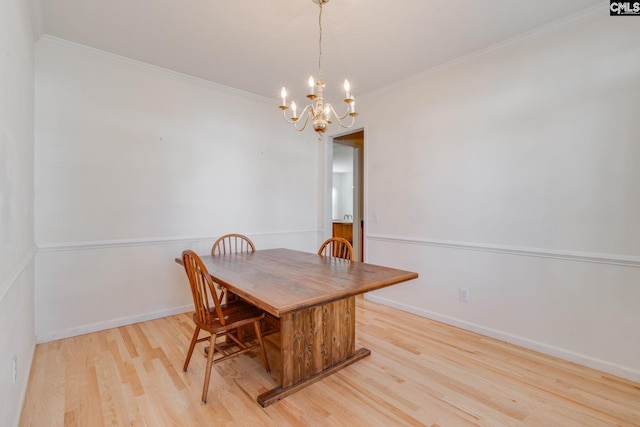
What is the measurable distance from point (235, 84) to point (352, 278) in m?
2.70

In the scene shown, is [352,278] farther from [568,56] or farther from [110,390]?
[568,56]

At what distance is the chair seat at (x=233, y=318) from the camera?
179 cm

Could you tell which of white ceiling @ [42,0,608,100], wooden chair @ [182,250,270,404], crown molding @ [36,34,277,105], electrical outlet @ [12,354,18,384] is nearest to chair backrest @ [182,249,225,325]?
wooden chair @ [182,250,270,404]

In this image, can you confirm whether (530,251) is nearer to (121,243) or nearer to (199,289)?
(199,289)

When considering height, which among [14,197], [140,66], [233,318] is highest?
[140,66]

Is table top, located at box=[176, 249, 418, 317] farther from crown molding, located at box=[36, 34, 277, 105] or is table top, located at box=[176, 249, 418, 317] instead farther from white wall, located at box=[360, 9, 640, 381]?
crown molding, located at box=[36, 34, 277, 105]

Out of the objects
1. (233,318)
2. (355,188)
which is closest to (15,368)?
(233,318)

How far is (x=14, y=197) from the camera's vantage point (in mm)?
1532

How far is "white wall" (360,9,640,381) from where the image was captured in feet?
6.60

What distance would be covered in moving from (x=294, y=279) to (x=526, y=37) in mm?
2658

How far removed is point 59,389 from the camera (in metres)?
1.82

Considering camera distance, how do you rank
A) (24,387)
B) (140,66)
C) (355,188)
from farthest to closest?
(355,188) → (140,66) → (24,387)

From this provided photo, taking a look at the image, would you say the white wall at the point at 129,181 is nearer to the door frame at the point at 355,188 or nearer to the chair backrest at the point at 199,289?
the door frame at the point at 355,188

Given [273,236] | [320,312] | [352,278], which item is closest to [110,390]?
[320,312]
